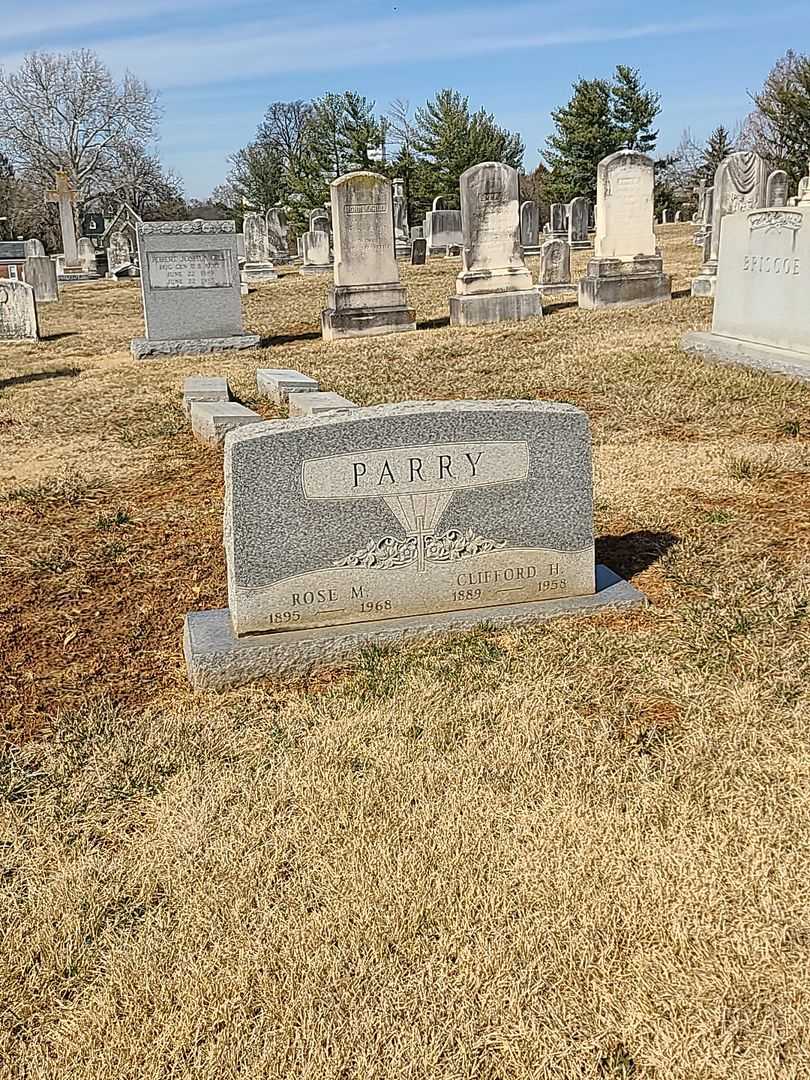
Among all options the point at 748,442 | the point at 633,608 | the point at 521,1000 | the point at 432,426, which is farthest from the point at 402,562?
the point at 748,442

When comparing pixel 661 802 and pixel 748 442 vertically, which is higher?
pixel 748 442

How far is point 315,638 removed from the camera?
12.1ft

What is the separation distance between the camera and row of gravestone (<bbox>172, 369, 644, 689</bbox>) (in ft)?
11.7

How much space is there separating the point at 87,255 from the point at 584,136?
26.0m

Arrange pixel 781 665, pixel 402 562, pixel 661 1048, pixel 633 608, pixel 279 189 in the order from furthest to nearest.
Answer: pixel 279 189 < pixel 633 608 < pixel 402 562 < pixel 781 665 < pixel 661 1048

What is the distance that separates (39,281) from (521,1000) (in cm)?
2401

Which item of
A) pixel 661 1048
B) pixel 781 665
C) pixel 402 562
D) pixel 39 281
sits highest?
pixel 39 281

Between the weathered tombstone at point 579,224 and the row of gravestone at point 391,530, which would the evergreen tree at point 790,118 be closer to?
the weathered tombstone at point 579,224

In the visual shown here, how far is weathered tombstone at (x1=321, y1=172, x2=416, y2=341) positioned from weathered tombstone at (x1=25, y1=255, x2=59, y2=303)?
12128mm

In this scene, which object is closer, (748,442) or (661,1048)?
(661,1048)

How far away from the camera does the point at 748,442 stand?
6648 mm

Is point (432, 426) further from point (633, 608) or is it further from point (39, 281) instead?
point (39, 281)

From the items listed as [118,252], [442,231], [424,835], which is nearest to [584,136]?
[442,231]

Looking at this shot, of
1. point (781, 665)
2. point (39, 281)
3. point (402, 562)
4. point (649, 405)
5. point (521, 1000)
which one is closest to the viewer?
point (521, 1000)
